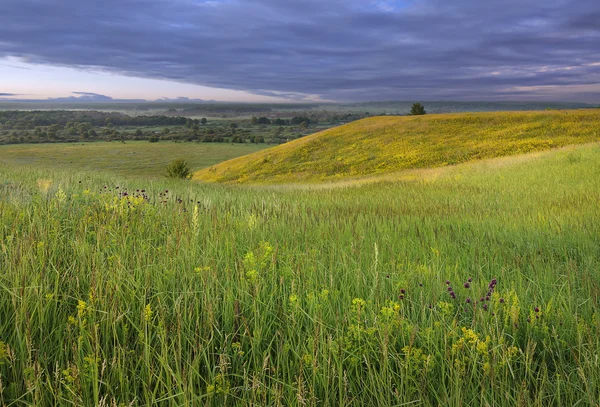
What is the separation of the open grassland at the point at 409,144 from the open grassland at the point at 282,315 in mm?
30453

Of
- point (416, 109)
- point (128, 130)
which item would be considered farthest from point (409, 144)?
point (128, 130)

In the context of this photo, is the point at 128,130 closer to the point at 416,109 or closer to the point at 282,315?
the point at 416,109

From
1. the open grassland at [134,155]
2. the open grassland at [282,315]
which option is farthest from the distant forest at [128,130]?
the open grassland at [282,315]

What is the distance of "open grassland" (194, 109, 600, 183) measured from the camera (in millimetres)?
35125

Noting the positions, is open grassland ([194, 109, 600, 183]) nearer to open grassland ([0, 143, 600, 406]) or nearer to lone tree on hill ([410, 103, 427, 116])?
lone tree on hill ([410, 103, 427, 116])

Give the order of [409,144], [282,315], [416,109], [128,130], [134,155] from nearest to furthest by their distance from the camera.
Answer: [282,315]
[409,144]
[416,109]
[134,155]
[128,130]

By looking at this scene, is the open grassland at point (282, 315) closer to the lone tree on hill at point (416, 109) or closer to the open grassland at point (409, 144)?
the open grassland at point (409, 144)

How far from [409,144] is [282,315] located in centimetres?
4371

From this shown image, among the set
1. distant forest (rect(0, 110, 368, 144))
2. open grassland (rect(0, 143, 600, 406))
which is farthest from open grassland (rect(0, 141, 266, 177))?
open grassland (rect(0, 143, 600, 406))

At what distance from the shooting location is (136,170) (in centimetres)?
7219

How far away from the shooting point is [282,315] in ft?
9.18

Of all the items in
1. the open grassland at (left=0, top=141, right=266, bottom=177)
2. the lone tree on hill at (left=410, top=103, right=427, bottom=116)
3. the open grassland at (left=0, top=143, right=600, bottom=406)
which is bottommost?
the open grassland at (left=0, top=141, right=266, bottom=177)

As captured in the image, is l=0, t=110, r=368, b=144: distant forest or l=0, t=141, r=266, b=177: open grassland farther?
l=0, t=110, r=368, b=144: distant forest

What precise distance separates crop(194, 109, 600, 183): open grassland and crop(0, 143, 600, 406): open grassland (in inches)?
1199
